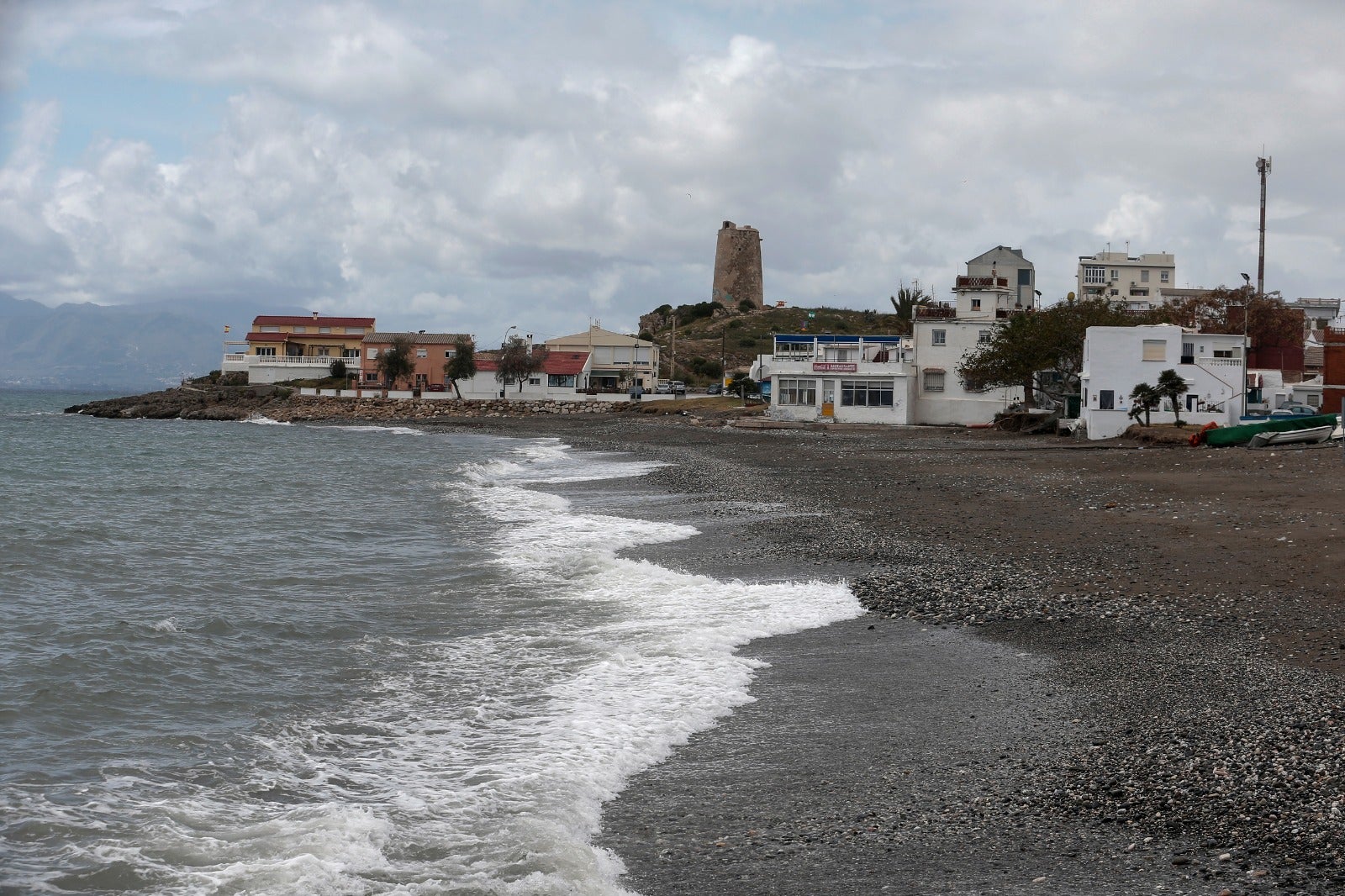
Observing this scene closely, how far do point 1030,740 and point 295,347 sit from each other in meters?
109

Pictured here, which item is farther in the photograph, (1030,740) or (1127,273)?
(1127,273)

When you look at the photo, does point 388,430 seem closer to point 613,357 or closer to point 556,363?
point 556,363

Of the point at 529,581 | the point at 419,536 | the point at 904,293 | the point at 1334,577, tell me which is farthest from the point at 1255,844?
the point at 904,293

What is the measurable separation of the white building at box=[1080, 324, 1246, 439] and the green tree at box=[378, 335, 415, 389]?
66463 millimetres

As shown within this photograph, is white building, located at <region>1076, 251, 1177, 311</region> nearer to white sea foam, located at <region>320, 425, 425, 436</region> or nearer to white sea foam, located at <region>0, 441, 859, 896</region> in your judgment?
white sea foam, located at <region>320, 425, 425, 436</region>

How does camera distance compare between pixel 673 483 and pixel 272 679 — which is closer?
pixel 272 679

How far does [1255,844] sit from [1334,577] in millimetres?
8164

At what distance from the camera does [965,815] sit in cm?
690

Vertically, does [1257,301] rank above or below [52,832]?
above

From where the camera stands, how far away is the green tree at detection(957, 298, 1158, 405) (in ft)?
176

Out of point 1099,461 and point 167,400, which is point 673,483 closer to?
point 1099,461

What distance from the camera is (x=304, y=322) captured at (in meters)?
115

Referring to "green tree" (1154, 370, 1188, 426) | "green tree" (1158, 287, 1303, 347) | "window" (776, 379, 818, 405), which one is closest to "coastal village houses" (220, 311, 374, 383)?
"window" (776, 379, 818, 405)

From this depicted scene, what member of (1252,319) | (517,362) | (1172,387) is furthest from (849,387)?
(517,362)
